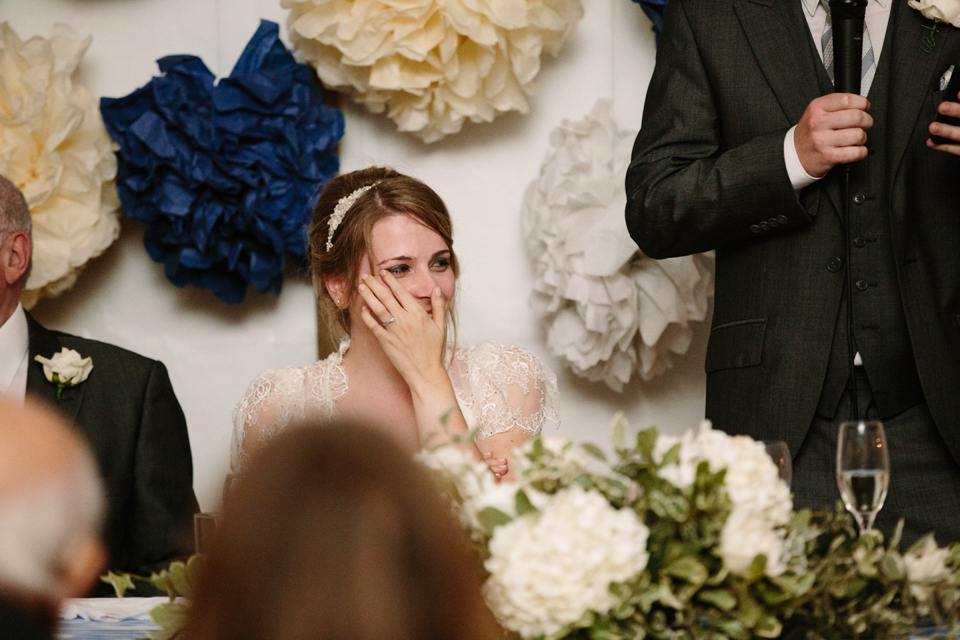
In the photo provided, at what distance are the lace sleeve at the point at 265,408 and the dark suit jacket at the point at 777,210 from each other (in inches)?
32.2

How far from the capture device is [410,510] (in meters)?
0.74

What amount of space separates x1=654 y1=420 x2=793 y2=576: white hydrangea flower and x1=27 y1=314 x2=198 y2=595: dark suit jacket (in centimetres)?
157

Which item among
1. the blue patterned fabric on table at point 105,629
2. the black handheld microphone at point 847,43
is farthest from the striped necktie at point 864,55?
the blue patterned fabric on table at point 105,629

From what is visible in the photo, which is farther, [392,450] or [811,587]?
[811,587]

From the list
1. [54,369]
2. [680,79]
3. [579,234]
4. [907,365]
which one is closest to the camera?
[907,365]

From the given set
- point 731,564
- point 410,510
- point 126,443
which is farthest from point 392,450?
point 126,443

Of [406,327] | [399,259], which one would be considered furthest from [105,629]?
[399,259]

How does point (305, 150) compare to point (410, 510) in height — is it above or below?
above

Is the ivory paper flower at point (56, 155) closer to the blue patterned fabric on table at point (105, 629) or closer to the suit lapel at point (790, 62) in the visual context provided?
the blue patterned fabric on table at point (105, 629)

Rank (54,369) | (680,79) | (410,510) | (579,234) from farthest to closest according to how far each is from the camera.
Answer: (579,234), (54,369), (680,79), (410,510)

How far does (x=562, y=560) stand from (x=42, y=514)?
0.40 metres

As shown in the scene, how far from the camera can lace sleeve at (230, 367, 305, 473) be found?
2.30 metres

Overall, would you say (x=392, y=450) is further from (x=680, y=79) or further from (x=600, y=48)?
(x=600, y=48)

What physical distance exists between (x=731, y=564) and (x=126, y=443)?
1.78 m
